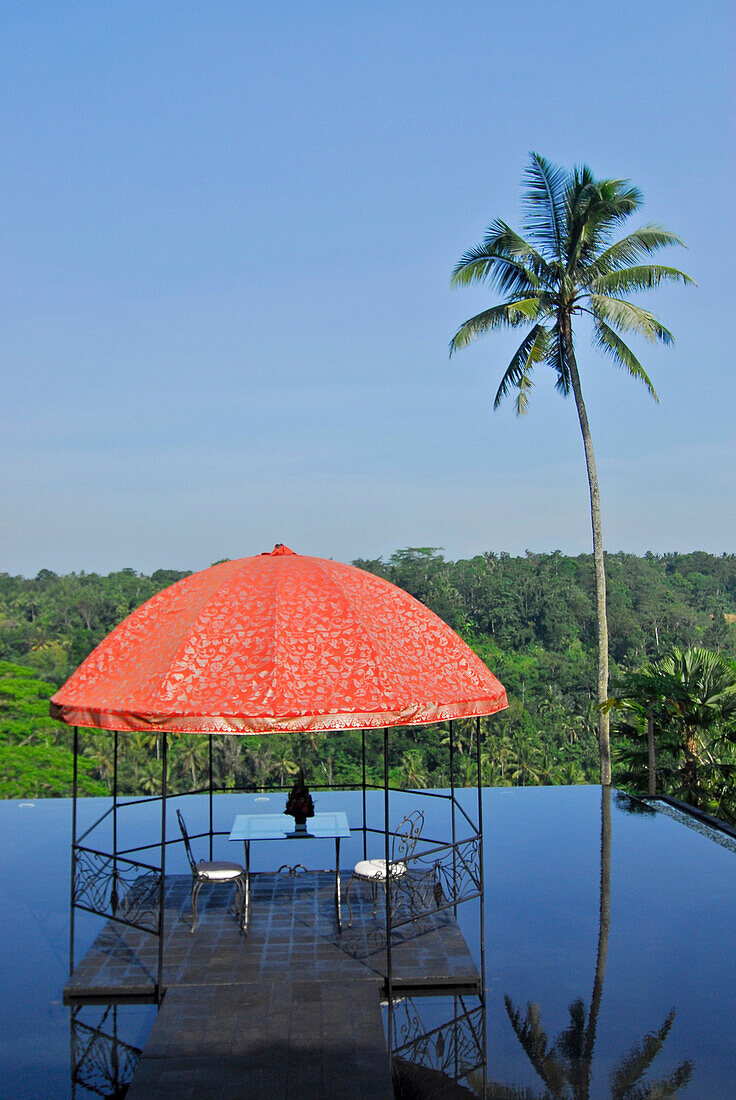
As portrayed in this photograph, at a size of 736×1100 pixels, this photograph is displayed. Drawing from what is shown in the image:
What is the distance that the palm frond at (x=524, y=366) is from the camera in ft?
56.0

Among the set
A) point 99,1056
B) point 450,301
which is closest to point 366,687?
point 99,1056

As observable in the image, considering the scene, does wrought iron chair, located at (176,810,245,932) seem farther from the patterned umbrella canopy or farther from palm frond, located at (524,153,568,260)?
palm frond, located at (524,153,568,260)

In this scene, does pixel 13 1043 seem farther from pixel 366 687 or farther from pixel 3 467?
pixel 3 467

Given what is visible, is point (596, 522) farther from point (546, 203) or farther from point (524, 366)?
point (546, 203)

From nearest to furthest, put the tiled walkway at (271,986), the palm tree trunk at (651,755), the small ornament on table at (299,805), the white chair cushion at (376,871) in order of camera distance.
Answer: the tiled walkway at (271,986) < the white chair cushion at (376,871) < the small ornament on table at (299,805) < the palm tree trunk at (651,755)

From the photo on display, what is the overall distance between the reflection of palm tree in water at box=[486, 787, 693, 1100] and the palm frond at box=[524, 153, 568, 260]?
1429cm

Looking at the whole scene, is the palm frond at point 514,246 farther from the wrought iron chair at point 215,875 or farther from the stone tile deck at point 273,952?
the wrought iron chair at point 215,875

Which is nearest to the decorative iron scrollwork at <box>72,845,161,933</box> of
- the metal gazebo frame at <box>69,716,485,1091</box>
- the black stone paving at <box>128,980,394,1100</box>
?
the metal gazebo frame at <box>69,716,485,1091</box>

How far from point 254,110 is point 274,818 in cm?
2084

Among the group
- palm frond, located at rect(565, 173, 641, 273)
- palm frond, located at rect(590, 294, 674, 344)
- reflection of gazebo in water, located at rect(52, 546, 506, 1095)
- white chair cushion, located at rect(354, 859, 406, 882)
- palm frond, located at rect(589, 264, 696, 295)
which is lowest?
white chair cushion, located at rect(354, 859, 406, 882)

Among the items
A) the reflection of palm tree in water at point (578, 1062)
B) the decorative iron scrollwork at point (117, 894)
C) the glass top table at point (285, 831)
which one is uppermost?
the glass top table at point (285, 831)

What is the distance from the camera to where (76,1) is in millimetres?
14875

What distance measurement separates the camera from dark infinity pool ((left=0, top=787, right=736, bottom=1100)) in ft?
16.5

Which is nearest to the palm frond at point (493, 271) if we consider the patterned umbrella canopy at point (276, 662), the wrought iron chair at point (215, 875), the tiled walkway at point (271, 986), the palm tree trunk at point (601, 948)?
the palm tree trunk at point (601, 948)
